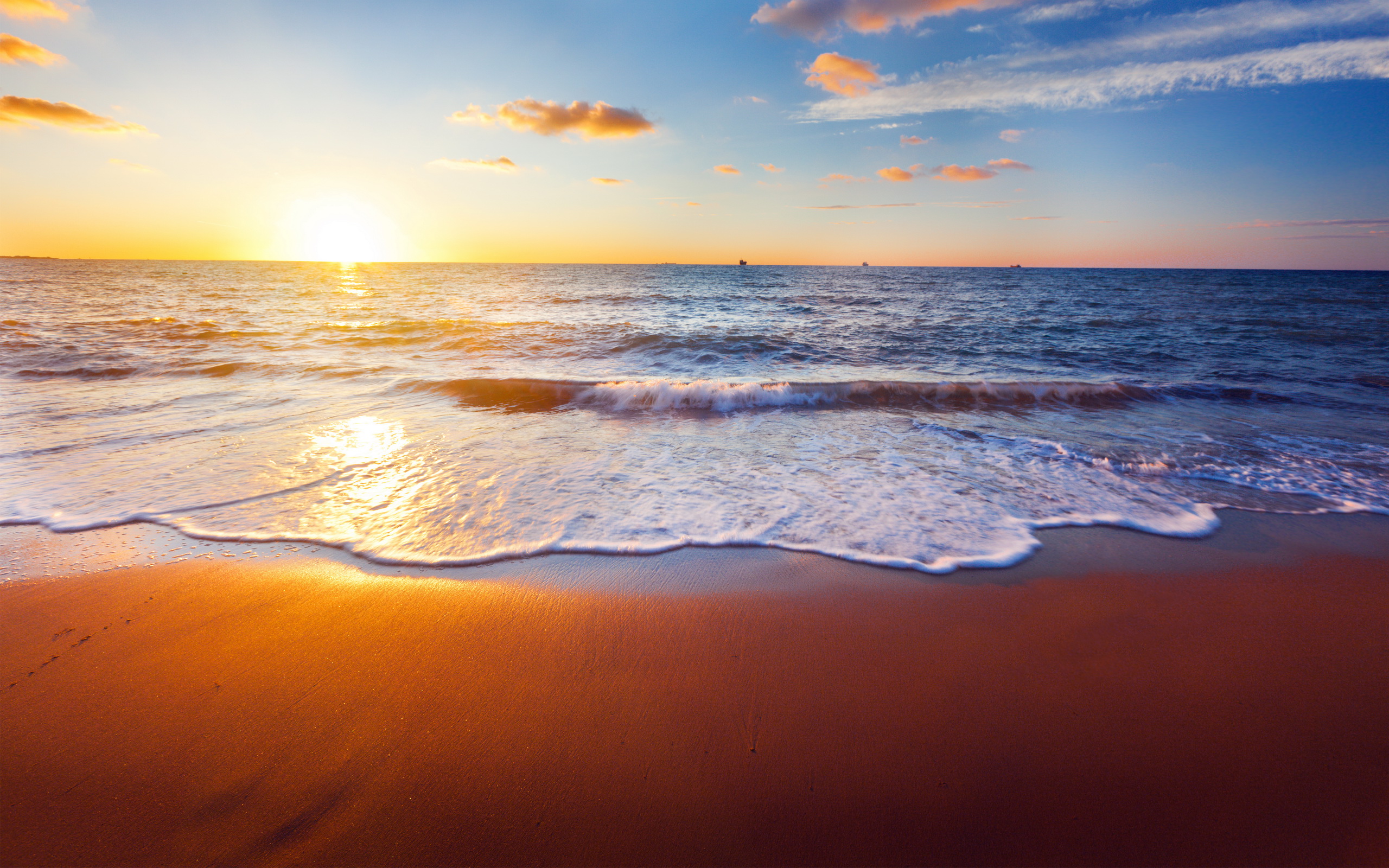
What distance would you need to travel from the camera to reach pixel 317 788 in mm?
1859

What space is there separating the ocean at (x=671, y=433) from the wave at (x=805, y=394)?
0.07 meters

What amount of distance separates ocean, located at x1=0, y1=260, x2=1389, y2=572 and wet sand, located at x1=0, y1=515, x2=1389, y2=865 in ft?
1.91

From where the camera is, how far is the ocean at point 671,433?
3863 mm

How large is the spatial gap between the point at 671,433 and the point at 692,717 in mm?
4381

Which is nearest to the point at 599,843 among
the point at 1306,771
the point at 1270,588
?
the point at 1306,771

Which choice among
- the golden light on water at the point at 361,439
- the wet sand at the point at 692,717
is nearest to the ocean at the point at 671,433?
the golden light on water at the point at 361,439

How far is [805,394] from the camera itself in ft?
28.1

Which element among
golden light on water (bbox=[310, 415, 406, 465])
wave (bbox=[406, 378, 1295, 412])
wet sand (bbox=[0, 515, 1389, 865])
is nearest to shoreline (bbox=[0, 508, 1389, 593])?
wet sand (bbox=[0, 515, 1389, 865])

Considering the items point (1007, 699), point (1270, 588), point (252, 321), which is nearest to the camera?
point (1007, 699)

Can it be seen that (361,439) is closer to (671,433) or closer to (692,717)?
(671,433)

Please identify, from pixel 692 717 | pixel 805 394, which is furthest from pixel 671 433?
pixel 692 717

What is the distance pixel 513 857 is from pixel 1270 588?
437cm

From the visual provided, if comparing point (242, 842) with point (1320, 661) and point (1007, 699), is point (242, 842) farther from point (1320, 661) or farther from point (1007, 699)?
point (1320, 661)

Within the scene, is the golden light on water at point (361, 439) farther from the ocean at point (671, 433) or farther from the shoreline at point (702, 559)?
the shoreline at point (702, 559)
